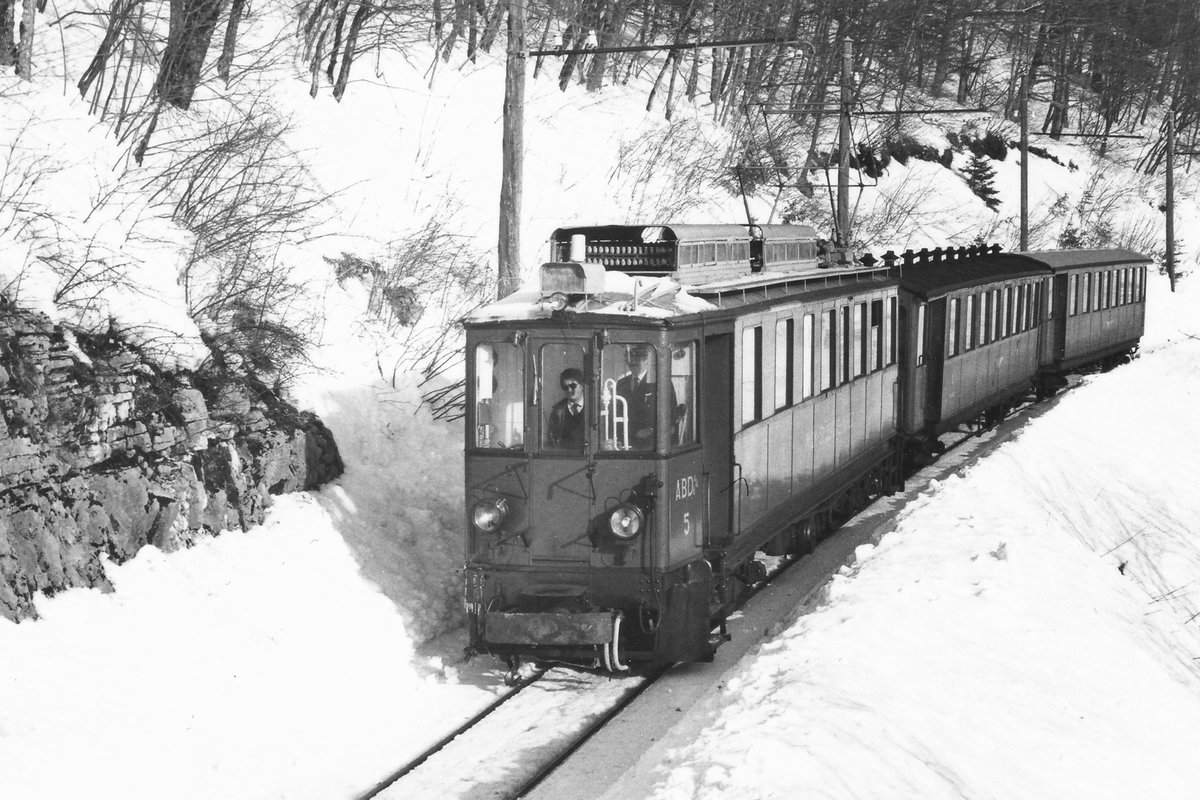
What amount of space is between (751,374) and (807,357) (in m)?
1.73

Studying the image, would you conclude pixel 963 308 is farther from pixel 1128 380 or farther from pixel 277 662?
pixel 277 662

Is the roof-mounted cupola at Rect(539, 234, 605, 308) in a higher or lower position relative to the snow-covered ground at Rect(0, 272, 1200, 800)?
higher

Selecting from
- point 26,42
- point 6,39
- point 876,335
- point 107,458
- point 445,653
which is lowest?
point 445,653

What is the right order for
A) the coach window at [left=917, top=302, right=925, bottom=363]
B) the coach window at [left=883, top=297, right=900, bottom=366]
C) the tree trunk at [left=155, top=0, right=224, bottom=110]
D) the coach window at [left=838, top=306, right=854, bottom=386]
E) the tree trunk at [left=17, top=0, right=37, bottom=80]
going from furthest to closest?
the coach window at [left=917, top=302, right=925, bottom=363] < the tree trunk at [left=155, top=0, right=224, bottom=110] < the coach window at [left=883, top=297, right=900, bottom=366] < the tree trunk at [left=17, top=0, right=37, bottom=80] < the coach window at [left=838, top=306, right=854, bottom=386]

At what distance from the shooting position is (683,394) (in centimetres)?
1002

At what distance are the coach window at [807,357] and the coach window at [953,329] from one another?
6.68m

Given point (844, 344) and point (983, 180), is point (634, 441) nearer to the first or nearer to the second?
point (844, 344)

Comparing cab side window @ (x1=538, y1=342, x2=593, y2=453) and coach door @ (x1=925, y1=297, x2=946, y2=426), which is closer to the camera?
cab side window @ (x1=538, y1=342, x2=593, y2=453)

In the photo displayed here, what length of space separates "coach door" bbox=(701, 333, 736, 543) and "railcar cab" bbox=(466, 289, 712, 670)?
0.40m

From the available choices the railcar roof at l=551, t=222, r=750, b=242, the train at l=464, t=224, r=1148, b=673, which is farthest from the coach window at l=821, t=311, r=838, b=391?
the railcar roof at l=551, t=222, r=750, b=242

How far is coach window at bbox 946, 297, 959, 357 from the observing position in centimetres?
1908

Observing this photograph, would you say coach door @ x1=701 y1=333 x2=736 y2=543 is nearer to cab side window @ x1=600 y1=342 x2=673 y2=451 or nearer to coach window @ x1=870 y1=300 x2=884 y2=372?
cab side window @ x1=600 y1=342 x2=673 y2=451

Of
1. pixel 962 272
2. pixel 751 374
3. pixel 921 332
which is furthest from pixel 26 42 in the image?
pixel 962 272

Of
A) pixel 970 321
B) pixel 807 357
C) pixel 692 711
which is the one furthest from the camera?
pixel 970 321
